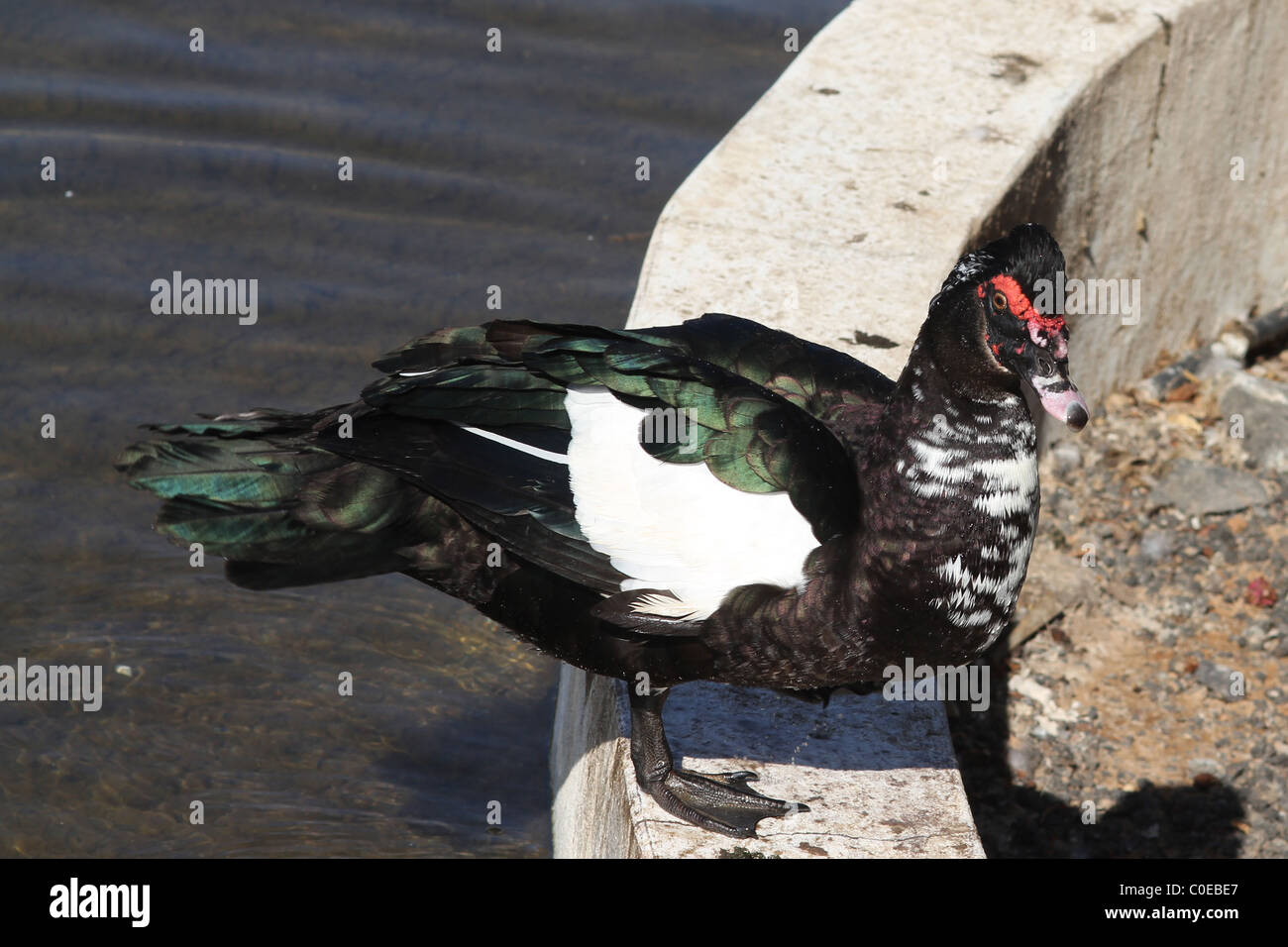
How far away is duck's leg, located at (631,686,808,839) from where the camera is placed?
3.27m

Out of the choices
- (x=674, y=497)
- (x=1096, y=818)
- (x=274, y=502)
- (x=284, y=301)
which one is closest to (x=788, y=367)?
(x=674, y=497)

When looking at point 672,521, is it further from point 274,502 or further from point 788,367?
point 274,502

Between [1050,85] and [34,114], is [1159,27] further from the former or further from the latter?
[34,114]

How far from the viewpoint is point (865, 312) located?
4.36m

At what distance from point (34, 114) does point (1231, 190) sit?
16.8 ft

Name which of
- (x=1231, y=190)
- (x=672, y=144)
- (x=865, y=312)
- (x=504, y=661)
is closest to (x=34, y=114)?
(x=672, y=144)

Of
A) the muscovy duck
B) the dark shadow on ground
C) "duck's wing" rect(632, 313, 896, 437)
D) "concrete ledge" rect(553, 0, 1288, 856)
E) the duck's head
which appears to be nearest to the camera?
the duck's head

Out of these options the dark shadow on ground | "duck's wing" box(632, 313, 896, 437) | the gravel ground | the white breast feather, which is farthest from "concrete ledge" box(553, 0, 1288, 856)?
the dark shadow on ground

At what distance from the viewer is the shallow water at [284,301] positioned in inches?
184

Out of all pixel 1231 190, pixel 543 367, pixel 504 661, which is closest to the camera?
pixel 543 367

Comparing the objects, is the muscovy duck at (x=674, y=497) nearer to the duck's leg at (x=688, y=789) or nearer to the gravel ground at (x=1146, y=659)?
the duck's leg at (x=688, y=789)

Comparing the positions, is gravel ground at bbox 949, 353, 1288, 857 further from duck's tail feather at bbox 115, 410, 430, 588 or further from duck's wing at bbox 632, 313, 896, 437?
duck's tail feather at bbox 115, 410, 430, 588

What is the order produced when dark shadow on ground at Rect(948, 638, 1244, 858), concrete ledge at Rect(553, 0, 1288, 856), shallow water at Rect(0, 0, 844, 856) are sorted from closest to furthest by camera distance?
concrete ledge at Rect(553, 0, 1288, 856), dark shadow on ground at Rect(948, 638, 1244, 858), shallow water at Rect(0, 0, 844, 856)

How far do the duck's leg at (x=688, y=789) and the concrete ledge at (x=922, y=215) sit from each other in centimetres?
4
